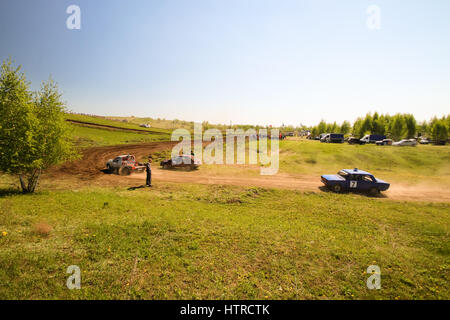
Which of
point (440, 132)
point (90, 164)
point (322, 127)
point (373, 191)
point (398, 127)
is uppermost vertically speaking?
point (322, 127)

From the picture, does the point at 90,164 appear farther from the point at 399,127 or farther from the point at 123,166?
the point at 399,127

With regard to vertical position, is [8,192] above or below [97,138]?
below

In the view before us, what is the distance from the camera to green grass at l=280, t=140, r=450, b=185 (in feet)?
74.3

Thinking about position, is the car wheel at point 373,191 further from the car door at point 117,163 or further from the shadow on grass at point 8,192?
the shadow on grass at point 8,192

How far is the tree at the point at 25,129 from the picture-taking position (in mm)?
11672

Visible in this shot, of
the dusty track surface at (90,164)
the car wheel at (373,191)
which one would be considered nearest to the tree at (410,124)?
the car wheel at (373,191)

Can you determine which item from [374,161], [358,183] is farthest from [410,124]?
[358,183]

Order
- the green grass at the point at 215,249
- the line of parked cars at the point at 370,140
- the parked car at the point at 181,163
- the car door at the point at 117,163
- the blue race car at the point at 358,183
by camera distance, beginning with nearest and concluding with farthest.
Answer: the green grass at the point at 215,249 → the blue race car at the point at 358,183 → the car door at the point at 117,163 → the parked car at the point at 181,163 → the line of parked cars at the point at 370,140

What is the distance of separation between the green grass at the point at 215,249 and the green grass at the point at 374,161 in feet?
36.6

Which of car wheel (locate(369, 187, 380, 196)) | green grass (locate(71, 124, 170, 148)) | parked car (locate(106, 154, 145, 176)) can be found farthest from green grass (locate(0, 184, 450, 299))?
green grass (locate(71, 124, 170, 148))

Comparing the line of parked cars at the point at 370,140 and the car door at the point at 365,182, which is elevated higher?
the line of parked cars at the point at 370,140

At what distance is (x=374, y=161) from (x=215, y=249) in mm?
29423

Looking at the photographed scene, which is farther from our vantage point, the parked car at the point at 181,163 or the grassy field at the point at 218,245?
the parked car at the point at 181,163

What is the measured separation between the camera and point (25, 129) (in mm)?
11938
